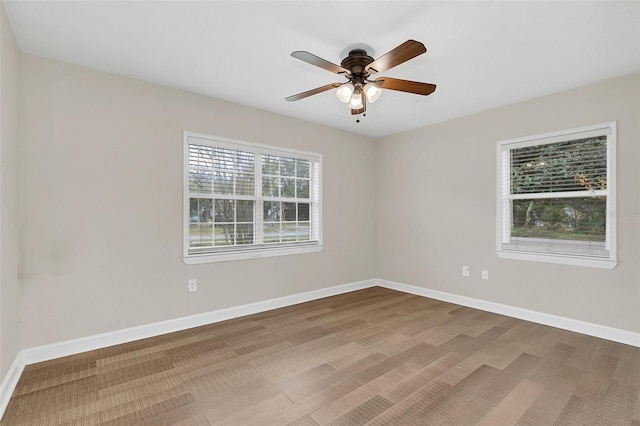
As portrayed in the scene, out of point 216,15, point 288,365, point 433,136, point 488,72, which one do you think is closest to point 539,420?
point 288,365

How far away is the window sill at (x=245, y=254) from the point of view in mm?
3396

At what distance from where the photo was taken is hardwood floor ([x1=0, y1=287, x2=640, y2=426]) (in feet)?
6.28

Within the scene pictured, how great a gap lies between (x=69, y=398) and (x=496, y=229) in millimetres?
4406

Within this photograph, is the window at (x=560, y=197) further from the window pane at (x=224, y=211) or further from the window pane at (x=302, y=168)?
the window pane at (x=224, y=211)

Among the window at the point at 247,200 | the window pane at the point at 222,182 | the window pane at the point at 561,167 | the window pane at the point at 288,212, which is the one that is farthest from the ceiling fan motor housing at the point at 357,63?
the window pane at the point at 561,167

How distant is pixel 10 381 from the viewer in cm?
214

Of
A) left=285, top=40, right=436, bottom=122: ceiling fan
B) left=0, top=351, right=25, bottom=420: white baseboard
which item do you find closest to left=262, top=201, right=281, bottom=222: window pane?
left=285, top=40, right=436, bottom=122: ceiling fan

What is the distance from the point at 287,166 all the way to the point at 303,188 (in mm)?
407

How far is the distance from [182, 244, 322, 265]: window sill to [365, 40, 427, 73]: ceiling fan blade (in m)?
2.50

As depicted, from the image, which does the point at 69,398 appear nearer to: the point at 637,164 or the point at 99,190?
the point at 99,190

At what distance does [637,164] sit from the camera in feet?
9.53

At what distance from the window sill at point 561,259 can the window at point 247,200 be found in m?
2.48

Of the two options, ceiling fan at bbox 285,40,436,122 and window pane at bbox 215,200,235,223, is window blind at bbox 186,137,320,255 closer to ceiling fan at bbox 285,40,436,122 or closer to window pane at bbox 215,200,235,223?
window pane at bbox 215,200,235,223

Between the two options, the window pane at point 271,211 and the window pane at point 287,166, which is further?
the window pane at point 287,166
